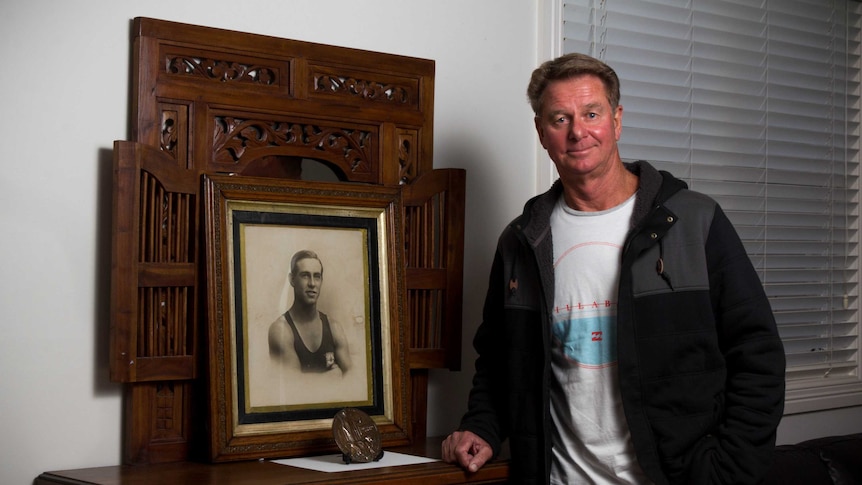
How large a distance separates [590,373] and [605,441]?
0.54 feet

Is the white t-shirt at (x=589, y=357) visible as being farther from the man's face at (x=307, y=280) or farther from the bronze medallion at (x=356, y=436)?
the man's face at (x=307, y=280)

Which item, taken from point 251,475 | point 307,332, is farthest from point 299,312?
point 251,475

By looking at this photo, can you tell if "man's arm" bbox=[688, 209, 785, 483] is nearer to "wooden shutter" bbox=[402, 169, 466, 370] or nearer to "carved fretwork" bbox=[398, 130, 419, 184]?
"wooden shutter" bbox=[402, 169, 466, 370]

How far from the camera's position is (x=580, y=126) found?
2330mm

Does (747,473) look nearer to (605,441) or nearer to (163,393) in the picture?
(605,441)

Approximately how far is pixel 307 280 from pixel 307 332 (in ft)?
0.44

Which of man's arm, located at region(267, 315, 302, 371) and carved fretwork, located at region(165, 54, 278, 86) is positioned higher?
carved fretwork, located at region(165, 54, 278, 86)

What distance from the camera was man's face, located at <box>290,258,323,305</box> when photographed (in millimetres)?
2443

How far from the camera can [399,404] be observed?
2.56m

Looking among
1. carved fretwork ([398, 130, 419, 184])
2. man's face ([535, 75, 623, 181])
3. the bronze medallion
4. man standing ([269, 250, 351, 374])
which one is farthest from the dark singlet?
man's face ([535, 75, 623, 181])

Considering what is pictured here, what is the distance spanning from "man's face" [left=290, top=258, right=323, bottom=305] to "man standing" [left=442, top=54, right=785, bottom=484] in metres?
0.49

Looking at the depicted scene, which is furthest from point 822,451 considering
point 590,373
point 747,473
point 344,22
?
point 344,22

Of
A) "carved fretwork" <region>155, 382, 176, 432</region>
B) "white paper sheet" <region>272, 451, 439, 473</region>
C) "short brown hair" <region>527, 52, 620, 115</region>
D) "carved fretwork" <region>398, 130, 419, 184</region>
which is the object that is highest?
"short brown hair" <region>527, 52, 620, 115</region>

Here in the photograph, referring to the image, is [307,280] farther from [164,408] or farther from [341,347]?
[164,408]
